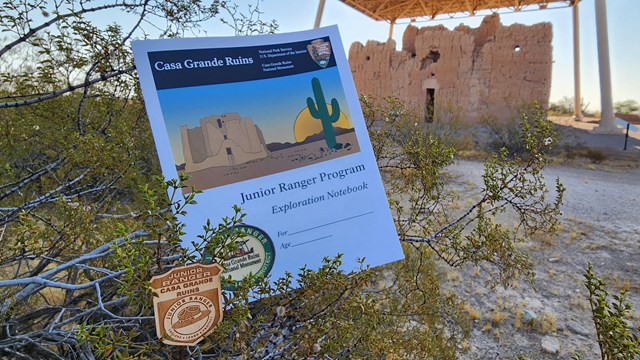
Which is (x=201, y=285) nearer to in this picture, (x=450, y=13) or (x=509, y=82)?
(x=509, y=82)

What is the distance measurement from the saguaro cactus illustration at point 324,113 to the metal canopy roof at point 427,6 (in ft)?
52.0

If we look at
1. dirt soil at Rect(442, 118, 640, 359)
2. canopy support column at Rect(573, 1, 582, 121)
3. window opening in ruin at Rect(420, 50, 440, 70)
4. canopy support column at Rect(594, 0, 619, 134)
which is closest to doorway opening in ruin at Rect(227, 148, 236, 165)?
dirt soil at Rect(442, 118, 640, 359)

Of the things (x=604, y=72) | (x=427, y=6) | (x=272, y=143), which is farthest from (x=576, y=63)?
(x=272, y=143)

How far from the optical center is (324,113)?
4.39 feet

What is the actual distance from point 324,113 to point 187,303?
766mm

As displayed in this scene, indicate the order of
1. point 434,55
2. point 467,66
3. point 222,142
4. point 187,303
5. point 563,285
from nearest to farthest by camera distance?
point 187,303, point 222,142, point 563,285, point 467,66, point 434,55

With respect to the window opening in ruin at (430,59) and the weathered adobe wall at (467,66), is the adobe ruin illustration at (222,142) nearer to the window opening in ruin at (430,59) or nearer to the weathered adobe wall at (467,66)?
the weathered adobe wall at (467,66)

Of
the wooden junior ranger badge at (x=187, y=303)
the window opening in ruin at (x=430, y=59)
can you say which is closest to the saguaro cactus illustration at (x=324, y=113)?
the wooden junior ranger badge at (x=187, y=303)

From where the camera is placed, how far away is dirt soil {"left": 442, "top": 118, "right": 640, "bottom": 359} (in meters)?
2.79

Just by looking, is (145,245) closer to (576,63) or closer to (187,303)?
(187,303)

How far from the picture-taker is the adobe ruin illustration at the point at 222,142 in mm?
1122

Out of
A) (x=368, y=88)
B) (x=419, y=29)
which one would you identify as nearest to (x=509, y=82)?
(x=419, y=29)

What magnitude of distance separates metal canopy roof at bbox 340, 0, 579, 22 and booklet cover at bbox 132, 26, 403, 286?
52.0 feet

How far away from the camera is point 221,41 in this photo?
123 centimetres
